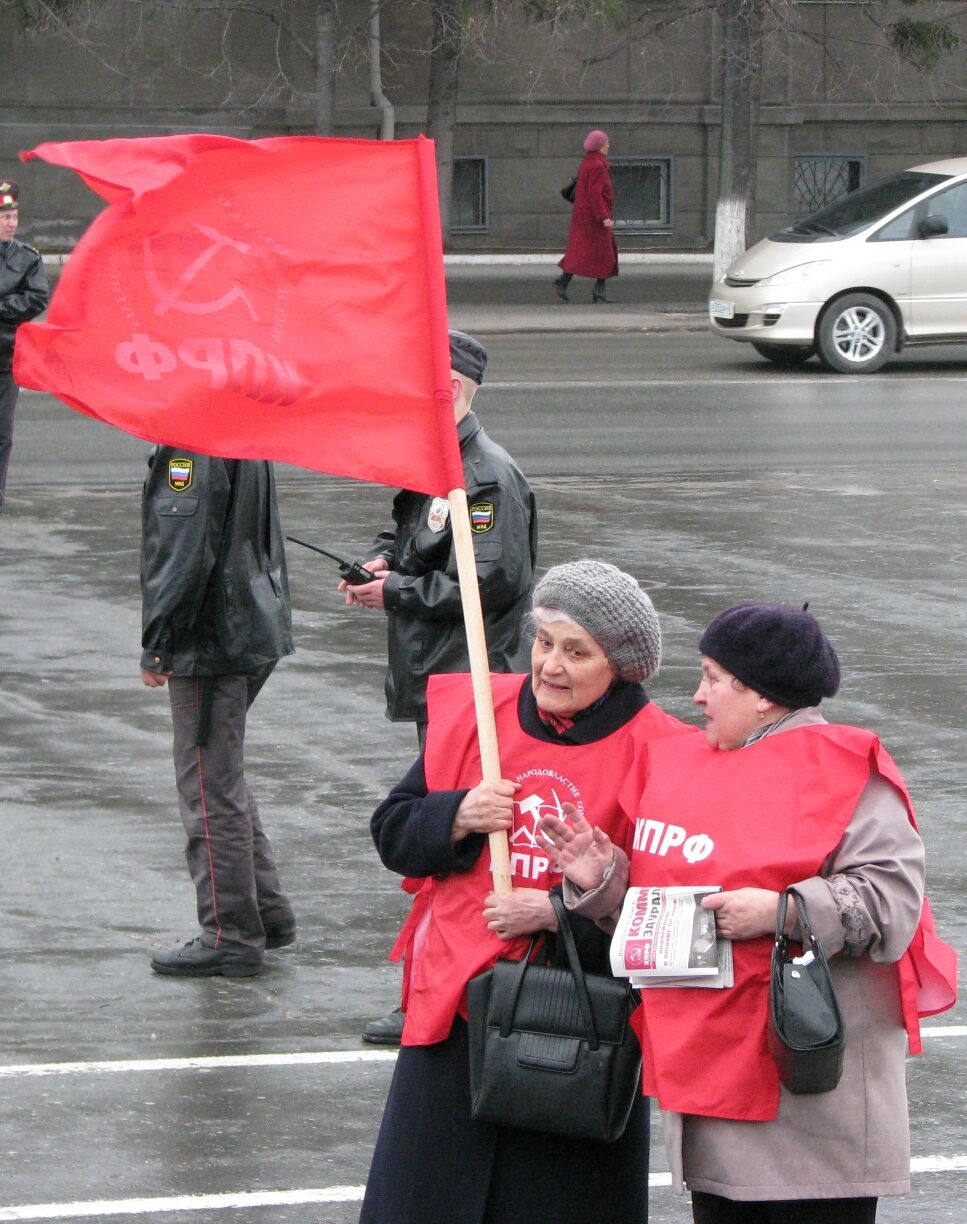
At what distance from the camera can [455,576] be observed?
5.20 metres

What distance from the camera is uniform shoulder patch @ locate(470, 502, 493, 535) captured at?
17.0 feet

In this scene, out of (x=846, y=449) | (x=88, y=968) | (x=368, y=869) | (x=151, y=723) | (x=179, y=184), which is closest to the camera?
(x=179, y=184)

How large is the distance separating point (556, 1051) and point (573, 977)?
12 cm

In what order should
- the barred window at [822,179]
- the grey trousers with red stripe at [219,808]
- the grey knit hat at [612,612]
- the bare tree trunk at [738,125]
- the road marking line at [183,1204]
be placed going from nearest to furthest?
the grey knit hat at [612,612] → the road marking line at [183,1204] → the grey trousers with red stripe at [219,808] → the bare tree trunk at [738,125] → the barred window at [822,179]

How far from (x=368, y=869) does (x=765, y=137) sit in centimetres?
2779

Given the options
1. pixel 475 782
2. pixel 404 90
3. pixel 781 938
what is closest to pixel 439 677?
pixel 475 782

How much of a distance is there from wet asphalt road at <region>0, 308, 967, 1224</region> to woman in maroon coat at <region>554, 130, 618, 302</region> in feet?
28.8

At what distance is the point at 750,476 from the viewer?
14070 millimetres

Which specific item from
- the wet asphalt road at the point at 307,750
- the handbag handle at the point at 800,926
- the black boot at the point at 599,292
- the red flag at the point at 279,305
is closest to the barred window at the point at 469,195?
the black boot at the point at 599,292

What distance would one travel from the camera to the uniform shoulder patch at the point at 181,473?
18.0ft

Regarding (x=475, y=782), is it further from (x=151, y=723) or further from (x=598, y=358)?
(x=598, y=358)

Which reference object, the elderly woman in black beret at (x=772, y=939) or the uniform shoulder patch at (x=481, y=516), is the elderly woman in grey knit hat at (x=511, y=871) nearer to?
the elderly woman in black beret at (x=772, y=939)

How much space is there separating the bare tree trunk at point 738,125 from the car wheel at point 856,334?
6.67 metres

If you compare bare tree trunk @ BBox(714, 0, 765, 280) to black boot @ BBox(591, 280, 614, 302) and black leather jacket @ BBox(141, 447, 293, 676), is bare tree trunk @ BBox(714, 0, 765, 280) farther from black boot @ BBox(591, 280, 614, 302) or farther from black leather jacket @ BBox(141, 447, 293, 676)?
black leather jacket @ BBox(141, 447, 293, 676)
